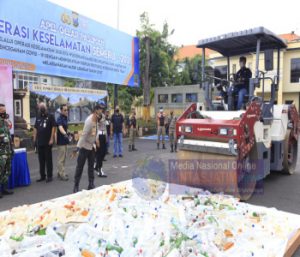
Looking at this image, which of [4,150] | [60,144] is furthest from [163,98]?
[4,150]

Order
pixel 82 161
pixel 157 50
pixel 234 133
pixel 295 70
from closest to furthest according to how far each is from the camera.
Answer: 1. pixel 234 133
2. pixel 82 161
3. pixel 157 50
4. pixel 295 70

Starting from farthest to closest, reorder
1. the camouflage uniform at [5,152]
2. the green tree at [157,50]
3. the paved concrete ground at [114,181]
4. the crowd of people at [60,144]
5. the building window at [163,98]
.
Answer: the building window at [163,98]
the green tree at [157,50]
the crowd of people at [60,144]
the camouflage uniform at [5,152]
the paved concrete ground at [114,181]

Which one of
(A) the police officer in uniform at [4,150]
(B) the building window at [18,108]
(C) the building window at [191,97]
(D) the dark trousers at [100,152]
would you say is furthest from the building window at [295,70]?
(A) the police officer in uniform at [4,150]

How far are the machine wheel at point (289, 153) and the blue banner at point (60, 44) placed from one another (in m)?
7.69

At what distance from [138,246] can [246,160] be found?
2.85 metres

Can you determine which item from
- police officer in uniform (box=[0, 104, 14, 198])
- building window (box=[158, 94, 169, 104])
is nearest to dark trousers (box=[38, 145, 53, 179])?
police officer in uniform (box=[0, 104, 14, 198])

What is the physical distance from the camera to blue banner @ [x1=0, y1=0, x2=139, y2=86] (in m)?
8.83

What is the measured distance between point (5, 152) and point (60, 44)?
239 inches

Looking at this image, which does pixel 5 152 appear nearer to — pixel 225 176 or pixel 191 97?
pixel 225 176

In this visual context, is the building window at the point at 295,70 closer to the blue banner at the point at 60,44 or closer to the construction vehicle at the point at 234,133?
the blue banner at the point at 60,44

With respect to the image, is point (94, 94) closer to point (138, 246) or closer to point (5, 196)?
point (5, 196)

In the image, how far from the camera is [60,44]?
10.3 meters

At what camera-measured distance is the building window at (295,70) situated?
27.6m

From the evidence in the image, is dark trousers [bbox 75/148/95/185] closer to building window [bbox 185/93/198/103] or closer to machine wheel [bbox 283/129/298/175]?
machine wheel [bbox 283/129/298/175]
